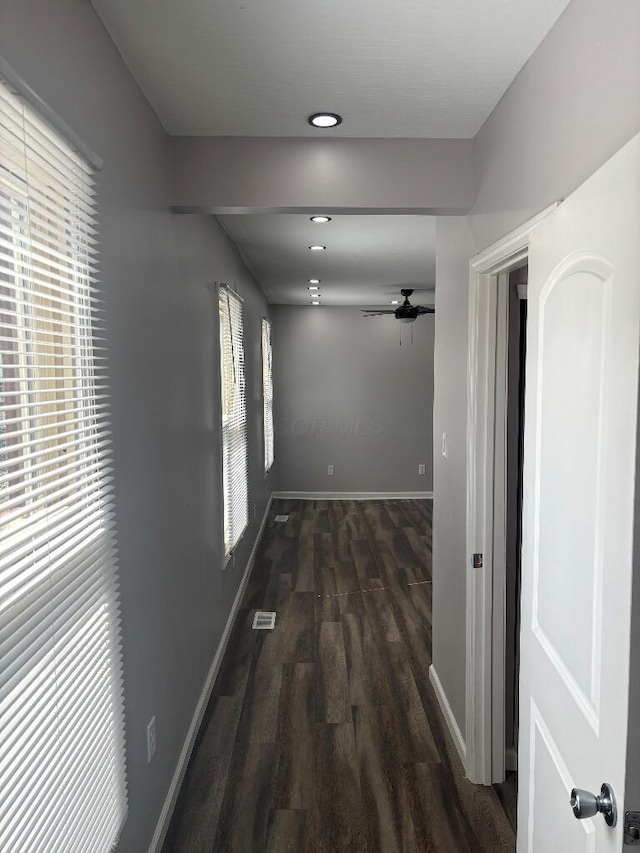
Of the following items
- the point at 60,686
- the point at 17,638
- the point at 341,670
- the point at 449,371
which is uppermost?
the point at 449,371

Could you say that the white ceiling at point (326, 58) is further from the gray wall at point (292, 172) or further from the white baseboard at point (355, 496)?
the white baseboard at point (355, 496)

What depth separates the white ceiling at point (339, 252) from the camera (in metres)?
3.46

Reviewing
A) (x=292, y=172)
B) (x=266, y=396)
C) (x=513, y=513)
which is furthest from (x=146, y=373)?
(x=266, y=396)

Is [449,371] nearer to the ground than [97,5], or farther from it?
nearer to the ground

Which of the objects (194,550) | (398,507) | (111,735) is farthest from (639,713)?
(398,507)

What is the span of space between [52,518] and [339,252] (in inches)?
138

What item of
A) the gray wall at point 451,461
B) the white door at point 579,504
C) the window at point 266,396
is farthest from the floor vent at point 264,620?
the white door at point 579,504

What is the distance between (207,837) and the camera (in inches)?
82.0

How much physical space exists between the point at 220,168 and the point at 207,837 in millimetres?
2453

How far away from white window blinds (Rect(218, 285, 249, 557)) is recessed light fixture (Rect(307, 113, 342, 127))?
1.41 m

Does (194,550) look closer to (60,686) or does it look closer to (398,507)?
(60,686)

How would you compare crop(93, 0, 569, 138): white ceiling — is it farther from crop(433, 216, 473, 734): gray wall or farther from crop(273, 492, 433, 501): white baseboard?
crop(273, 492, 433, 501): white baseboard

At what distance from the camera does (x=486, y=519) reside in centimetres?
227

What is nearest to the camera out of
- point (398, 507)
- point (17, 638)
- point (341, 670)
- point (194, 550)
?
point (17, 638)
